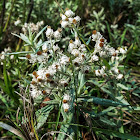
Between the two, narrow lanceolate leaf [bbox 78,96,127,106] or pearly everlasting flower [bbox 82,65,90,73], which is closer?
pearly everlasting flower [bbox 82,65,90,73]

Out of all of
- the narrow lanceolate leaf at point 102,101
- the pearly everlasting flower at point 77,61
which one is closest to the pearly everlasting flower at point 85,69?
the pearly everlasting flower at point 77,61

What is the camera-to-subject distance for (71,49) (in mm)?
1627

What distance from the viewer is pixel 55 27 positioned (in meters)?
3.30

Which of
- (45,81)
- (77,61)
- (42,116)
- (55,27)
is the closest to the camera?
(45,81)

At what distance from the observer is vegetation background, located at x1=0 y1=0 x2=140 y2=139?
2.50m

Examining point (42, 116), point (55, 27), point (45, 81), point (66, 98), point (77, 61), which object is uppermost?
point (55, 27)

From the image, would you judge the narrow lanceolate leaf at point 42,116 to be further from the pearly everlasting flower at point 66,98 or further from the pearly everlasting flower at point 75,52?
the pearly everlasting flower at point 75,52

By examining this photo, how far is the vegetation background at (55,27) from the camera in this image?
8.21ft

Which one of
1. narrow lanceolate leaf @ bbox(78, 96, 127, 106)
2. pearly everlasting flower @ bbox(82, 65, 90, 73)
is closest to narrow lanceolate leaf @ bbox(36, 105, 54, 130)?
narrow lanceolate leaf @ bbox(78, 96, 127, 106)

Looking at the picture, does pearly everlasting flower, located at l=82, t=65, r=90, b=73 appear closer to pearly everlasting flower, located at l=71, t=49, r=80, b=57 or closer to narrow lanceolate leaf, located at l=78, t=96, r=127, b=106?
pearly everlasting flower, located at l=71, t=49, r=80, b=57

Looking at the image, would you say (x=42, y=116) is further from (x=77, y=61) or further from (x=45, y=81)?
(x=77, y=61)

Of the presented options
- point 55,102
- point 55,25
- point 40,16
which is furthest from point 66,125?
point 40,16

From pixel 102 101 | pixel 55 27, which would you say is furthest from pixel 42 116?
pixel 55 27

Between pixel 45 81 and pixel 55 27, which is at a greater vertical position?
pixel 55 27
